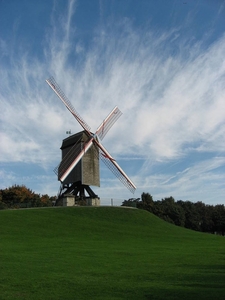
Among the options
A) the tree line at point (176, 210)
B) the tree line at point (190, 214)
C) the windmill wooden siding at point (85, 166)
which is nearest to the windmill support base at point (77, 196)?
the windmill wooden siding at point (85, 166)

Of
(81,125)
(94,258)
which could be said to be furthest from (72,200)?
(94,258)

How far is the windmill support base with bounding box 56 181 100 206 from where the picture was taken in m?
39.2

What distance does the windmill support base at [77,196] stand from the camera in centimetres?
3916

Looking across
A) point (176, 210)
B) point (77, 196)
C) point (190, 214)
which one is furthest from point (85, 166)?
point (190, 214)

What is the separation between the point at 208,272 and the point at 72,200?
98.8 feet

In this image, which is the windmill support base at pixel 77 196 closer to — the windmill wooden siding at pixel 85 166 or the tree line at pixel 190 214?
the windmill wooden siding at pixel 85 166

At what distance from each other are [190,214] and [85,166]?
156ft

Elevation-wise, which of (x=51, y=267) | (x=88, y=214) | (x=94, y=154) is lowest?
(x=51, y=267)

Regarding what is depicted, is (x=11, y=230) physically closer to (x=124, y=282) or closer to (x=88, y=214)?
(x=88, y=214)

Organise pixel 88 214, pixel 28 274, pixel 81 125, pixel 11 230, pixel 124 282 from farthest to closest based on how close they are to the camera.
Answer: pixel 81 125
pixel 88 214
pixel 11 230
pixel 28 274
pixel 124 282

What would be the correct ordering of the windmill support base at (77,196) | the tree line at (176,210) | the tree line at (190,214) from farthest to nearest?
the tree line at (190,214) < the tree line at (176,210) < the windmill support base at (77,196)

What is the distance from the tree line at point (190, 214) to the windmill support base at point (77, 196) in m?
29.1

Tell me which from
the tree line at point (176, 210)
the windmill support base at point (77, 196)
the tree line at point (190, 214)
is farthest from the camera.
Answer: the tree line at point (190, 214)

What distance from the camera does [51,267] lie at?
1061 centimetres
